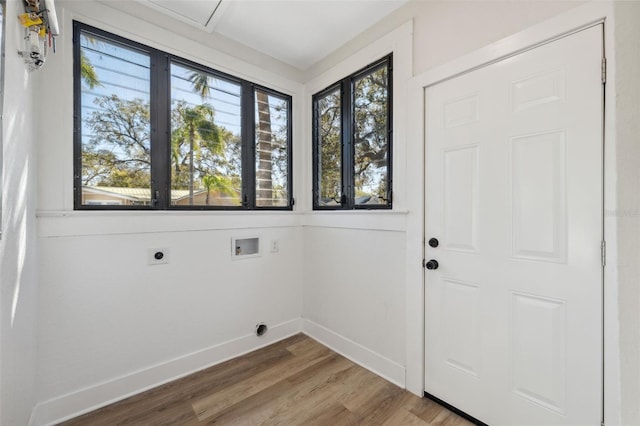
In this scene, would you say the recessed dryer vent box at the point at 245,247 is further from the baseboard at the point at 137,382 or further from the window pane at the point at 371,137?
the window pane at the point at 371,137

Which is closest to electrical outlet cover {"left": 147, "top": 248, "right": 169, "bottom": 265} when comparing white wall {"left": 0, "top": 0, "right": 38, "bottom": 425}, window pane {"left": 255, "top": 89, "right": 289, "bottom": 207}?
white wall {"left": 0, "top": 0, "right": 38, "bottom": 425}

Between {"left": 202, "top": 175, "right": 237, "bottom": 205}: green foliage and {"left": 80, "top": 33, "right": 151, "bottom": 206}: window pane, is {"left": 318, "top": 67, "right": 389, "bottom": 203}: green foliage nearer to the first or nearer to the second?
{"left": 202, "top": 175, "right": 237, "bottom": 205}: green foliage

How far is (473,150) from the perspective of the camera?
159 centimetres

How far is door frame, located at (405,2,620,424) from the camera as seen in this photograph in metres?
1.16

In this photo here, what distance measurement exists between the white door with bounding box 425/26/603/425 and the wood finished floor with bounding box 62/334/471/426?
0.28 m

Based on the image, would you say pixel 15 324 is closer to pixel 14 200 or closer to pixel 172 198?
pixel 14 200

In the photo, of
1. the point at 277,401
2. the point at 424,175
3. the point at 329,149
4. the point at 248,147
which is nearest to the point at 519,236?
the point at 424,175

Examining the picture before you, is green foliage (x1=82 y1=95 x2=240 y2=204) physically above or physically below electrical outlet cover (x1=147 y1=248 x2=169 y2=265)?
above

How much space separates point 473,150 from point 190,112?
6.66 ft

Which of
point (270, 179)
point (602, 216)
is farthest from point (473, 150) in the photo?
point (270, 179)

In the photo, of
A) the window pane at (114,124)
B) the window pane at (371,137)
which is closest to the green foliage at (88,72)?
the window pane at (114,124)

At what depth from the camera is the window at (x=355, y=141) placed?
82.8 inches

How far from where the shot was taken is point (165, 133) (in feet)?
6.62

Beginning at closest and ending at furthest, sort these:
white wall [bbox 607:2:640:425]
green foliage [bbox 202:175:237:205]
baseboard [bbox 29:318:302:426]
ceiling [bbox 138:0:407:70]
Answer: white wall [bbox 607:2:640:425] < baseboard [bbox 29:318:302:426] < ceiling [bbox 138:0:407:70] < green foliage [bbox 202:175:237:205]
